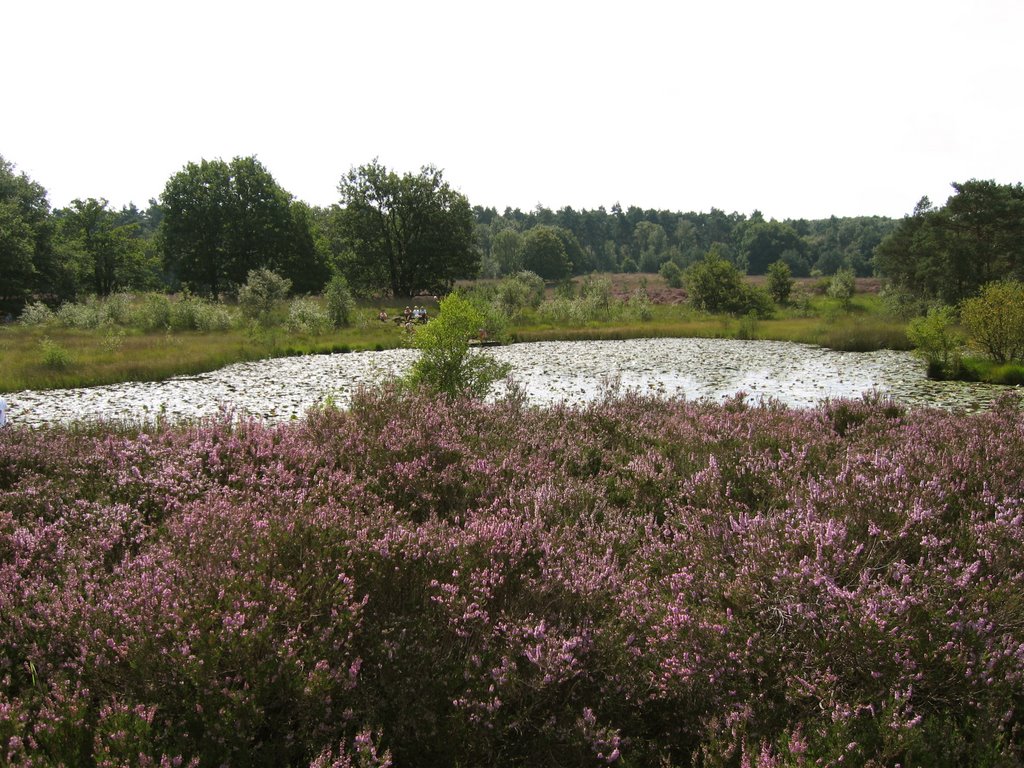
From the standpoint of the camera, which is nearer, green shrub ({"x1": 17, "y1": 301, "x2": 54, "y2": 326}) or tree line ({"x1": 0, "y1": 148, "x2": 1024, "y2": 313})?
green shrub ({"x1": 17, "y1": 301, "x2": 54, "y2": 326})

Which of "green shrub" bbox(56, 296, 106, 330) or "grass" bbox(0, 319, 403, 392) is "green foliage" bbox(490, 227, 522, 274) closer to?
"grass" bbox(0, 319, 403, 392)

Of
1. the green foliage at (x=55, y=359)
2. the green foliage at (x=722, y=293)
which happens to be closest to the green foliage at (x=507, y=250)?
the green foliage at (x=722, y=293)

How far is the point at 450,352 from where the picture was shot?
980cm

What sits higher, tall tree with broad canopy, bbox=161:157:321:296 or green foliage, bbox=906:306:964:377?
tall tree with broad canopy, bbox=161:157:321:296

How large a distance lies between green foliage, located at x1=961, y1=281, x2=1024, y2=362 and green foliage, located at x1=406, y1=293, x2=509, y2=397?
18.9 meters

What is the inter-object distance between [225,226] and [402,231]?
53.1 ft

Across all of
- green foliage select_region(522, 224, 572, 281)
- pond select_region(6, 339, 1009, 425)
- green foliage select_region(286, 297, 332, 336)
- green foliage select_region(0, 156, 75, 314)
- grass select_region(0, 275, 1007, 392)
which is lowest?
pond select_region(6, 339, 1009, 425)

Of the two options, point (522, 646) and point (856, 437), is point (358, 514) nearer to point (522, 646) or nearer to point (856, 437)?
point (522, 646)

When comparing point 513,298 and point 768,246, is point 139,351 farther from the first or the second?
point 768,246

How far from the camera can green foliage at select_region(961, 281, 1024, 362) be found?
18578 millimetres

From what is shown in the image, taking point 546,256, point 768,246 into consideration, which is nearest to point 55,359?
point 546,256

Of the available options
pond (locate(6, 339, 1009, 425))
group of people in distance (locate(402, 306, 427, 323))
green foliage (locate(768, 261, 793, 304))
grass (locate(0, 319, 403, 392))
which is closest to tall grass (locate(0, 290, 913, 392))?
grass (locate(0, 319, 403, 392))

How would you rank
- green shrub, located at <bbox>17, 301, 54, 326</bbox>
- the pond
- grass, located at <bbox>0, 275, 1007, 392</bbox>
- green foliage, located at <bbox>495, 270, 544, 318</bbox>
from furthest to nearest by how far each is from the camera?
green foliage, located at <bbox>495, 270, 544, 318</bbox>
green shrub, located at <bbox>17, 301, 54, 326</bbox>
grass, located at <bbox>0, 275, 1007, 392</bbox>
the pond

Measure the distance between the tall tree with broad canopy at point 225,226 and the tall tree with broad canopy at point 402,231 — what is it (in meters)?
6.01
